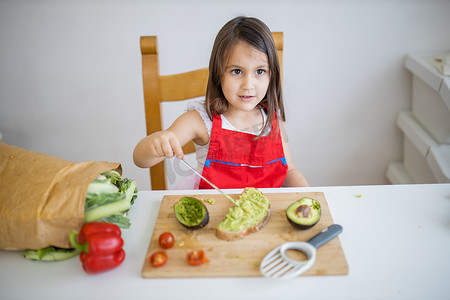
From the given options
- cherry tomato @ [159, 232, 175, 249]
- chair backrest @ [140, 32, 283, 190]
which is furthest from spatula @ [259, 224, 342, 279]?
chair backrest @ [140, 32, 283, 190]

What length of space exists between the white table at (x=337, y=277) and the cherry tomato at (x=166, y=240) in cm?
7

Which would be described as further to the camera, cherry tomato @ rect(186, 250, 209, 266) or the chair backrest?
the chair backrest

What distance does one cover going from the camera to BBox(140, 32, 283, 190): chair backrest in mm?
1481

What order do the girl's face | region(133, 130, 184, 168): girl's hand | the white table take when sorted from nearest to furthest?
the white table < region(133, 130, 184, 168): girl's hand < the girl's face

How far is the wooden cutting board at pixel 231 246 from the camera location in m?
0.86

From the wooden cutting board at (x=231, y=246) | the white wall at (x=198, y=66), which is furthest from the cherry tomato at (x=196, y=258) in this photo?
the white wall at (x=198, y=66)

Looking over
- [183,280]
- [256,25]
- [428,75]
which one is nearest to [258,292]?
[183,280]

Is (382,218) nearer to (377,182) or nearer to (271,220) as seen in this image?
(271,220)

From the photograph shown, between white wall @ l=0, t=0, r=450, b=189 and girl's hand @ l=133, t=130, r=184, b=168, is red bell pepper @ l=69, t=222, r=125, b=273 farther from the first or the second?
white wall @ l=0, t=0, r=450, b=189

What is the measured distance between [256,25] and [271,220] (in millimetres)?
709

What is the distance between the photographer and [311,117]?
2311 mm

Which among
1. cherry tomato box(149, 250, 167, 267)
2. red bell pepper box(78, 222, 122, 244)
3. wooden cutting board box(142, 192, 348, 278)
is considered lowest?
wooden cutting board box(142, 192, 348, 278)

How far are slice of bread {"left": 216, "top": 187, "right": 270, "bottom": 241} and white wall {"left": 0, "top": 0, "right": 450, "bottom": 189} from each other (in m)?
1.28

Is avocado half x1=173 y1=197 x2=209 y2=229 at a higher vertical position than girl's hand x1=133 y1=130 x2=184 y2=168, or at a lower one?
lower
